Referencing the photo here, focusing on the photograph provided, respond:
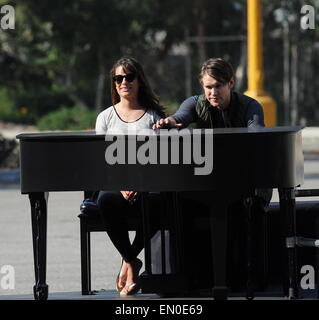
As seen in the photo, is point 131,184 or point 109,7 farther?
point 109,7

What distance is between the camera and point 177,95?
4156 centimetres

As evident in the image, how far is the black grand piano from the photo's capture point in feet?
24.0

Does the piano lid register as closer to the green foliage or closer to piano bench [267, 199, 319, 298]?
piano bench [267, 199, 319, 298]

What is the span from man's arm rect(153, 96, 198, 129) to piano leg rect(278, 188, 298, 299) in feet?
2.47

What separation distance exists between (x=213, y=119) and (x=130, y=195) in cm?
67

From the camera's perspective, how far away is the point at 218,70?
7703mm

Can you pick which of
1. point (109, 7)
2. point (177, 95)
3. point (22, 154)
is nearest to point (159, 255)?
point (22, 154)

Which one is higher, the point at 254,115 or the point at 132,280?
the point at 254,115

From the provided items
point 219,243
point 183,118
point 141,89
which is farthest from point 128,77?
point 219,243

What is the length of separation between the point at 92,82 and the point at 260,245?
35167 mm

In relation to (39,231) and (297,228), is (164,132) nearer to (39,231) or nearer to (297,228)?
(39,231)

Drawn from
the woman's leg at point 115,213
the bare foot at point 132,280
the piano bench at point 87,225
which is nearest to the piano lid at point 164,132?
the woman's leg at point 115,213
